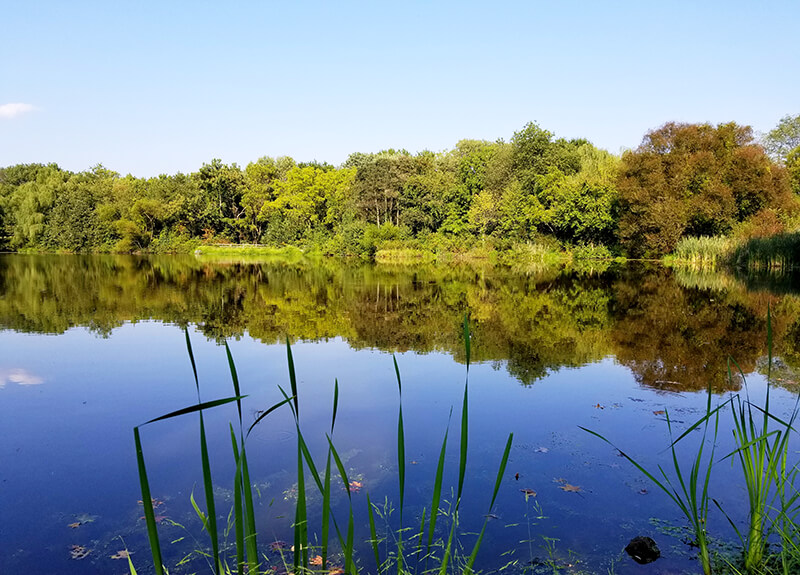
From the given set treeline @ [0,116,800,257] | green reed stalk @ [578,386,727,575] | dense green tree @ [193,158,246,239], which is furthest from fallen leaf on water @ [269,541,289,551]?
dense green tree @ [193,158,246,239]

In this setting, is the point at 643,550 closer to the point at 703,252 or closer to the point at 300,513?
the point at 300,513

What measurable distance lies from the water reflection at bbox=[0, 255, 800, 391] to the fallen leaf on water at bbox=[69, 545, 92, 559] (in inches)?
202

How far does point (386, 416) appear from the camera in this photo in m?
5.99

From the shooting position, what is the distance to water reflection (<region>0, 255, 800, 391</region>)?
881 centimetres

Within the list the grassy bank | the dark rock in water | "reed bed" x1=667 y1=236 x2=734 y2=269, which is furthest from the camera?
"reed bed" x1=667 y1=236 x2=734 y2=269

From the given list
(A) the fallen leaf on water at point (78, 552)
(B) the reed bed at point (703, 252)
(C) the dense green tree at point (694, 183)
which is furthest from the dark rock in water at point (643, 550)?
(C) the dense green tree at point (694, 183)

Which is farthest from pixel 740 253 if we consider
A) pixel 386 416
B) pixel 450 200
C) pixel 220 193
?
pixel 220 193

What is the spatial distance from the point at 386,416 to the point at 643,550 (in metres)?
3.15

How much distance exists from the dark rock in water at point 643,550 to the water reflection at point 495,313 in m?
2.29

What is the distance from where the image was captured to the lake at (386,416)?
140 inches

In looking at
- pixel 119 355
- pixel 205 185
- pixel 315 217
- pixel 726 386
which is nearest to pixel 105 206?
pixel 205 185

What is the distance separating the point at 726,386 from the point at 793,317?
657 centimetres

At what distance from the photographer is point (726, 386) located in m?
6.85

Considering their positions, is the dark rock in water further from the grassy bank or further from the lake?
the grassy bank
